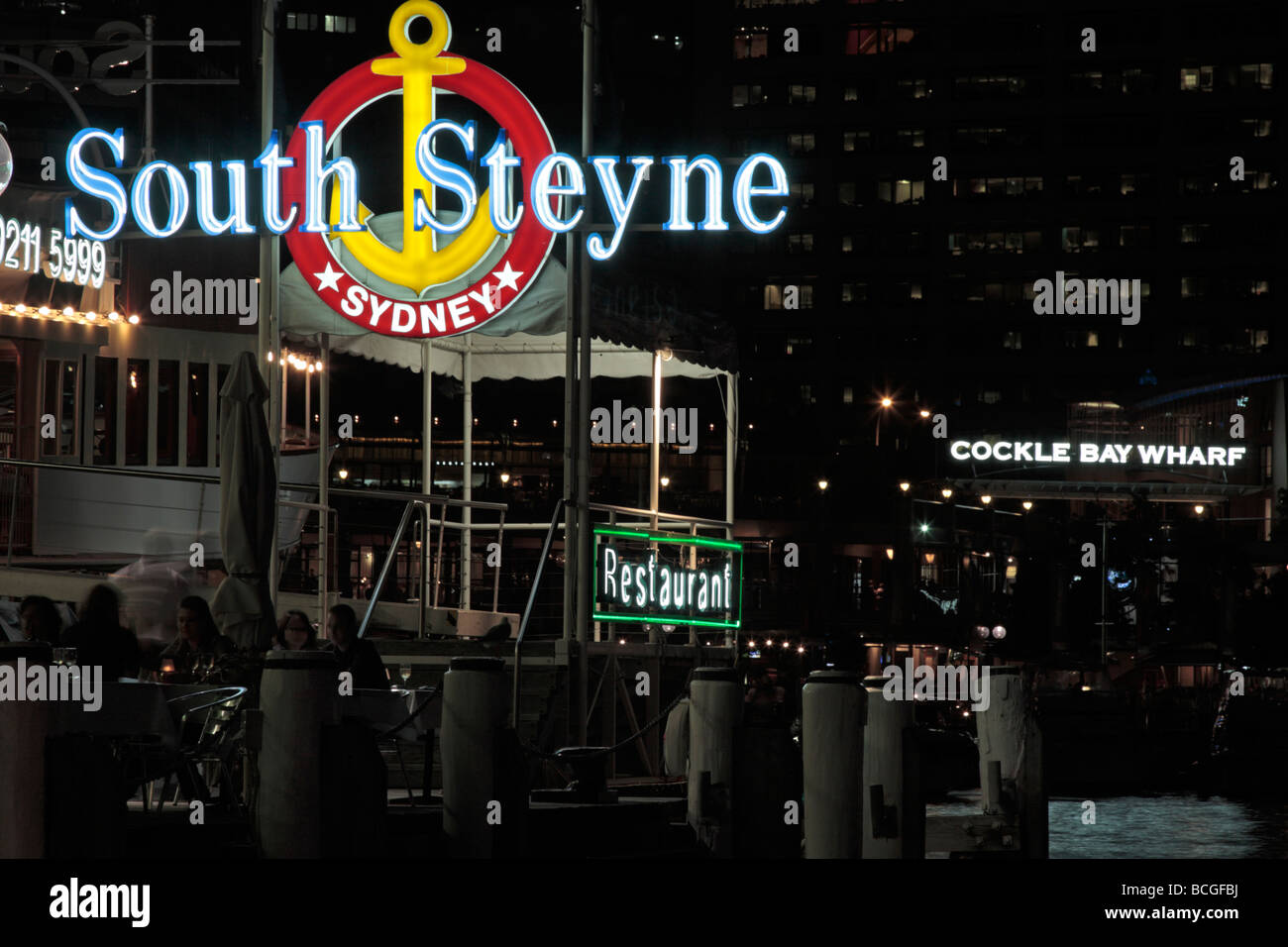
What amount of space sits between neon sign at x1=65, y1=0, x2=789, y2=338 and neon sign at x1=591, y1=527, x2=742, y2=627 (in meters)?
2.38

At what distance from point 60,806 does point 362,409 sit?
3133 inches

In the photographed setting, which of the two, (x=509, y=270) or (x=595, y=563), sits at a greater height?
(x=509, y=270)

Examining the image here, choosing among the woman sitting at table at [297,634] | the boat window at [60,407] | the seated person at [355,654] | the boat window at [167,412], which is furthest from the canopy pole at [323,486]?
the seated person at [355,654]

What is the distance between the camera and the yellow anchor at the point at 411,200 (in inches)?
601

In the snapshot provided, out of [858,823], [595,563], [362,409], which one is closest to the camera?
[858,823]

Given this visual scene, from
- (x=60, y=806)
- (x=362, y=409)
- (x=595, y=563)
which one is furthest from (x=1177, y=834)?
(x=362, y=409)

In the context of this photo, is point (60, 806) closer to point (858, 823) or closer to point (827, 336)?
point (858, 823)

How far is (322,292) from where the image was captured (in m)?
15.5

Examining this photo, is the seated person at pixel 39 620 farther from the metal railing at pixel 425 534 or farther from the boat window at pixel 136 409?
the boat window at pixel 136 409

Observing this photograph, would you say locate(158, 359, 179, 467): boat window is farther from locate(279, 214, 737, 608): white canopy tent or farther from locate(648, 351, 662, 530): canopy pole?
locate(648, 351, 662, 530): canopy pole

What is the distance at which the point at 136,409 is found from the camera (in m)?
20.8

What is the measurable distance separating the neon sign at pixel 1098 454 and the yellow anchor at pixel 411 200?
47.3m

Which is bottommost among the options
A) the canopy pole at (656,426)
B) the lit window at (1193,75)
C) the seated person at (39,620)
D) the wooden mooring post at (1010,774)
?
the wooden mooring post at (1010,774)

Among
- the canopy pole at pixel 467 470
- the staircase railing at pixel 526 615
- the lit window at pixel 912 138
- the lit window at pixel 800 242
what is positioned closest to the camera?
the staircase railing at pixel 526 615
